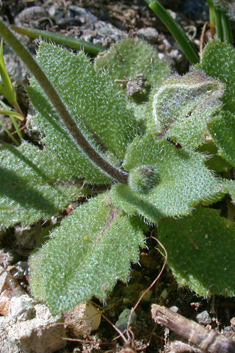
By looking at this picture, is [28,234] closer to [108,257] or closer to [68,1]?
[108,257]

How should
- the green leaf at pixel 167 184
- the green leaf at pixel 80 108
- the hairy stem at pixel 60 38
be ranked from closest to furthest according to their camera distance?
the green leaf at pixel 167 184, the green leaf at pixel 80 108, the hairy stem at pixel 60 38

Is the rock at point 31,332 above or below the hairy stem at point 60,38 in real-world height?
below

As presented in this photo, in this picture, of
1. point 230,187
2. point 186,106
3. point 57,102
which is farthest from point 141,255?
point 57,102

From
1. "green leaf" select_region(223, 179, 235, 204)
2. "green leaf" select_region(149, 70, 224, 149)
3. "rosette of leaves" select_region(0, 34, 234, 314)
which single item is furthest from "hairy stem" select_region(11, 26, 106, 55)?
"green leaf" select_region(223, 179, 235, 204)

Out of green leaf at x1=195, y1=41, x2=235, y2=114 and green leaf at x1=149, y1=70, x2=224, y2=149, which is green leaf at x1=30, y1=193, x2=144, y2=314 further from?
green leaf at x1=195, y1=41, x2=235, y2=114

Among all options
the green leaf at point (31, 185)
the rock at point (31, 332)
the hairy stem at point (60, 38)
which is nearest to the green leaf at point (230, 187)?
the green leaf at point (31, 185)

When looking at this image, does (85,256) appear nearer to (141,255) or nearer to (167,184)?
(141,255)

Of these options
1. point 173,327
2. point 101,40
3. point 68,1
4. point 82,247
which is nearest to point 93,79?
Answer: point 101,40

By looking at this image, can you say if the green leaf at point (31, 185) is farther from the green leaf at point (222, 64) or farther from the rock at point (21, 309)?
the green leaf at point (222, 64)
